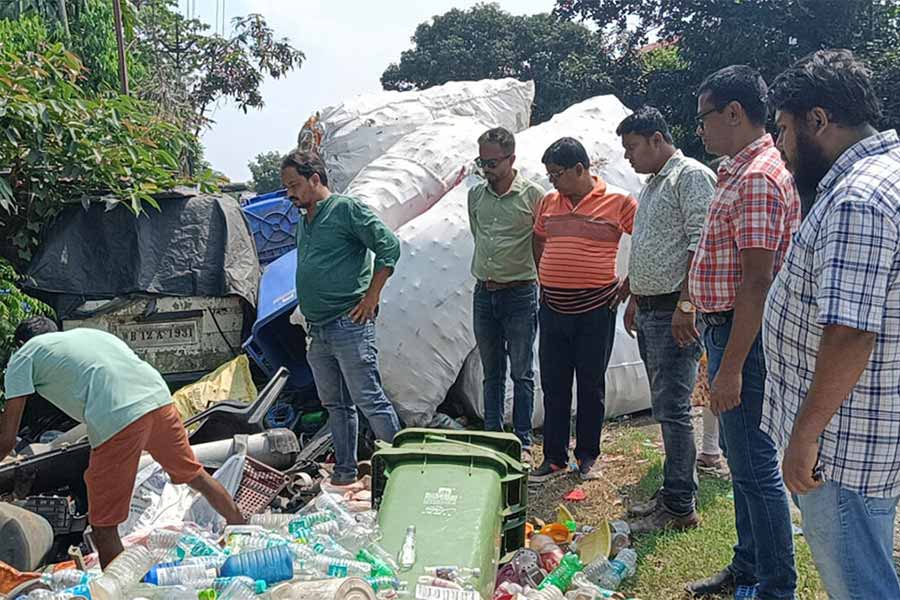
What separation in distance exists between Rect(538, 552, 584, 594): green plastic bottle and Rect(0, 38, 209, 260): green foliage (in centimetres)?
393

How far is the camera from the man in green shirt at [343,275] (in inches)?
149

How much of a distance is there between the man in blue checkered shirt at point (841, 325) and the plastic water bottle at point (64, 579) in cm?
211

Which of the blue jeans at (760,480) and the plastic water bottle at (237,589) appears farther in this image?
the blue jeans at (760,480)

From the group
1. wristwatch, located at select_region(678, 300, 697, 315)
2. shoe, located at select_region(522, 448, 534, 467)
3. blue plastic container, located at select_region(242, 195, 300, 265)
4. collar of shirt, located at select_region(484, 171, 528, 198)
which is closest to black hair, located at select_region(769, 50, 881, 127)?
wristwatch, located at select_region(678, 300, 697, 315)

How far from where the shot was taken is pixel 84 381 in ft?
9.86

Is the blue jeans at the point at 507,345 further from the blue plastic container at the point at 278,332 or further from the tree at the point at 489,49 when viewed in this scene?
the tree at the point at 489,49

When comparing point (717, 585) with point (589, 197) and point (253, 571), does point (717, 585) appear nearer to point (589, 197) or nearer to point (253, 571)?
point (253, 571)

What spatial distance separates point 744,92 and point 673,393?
1.28m

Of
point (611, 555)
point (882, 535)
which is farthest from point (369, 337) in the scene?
point (882, 535)

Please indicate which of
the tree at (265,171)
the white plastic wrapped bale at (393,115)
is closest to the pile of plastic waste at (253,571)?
the white plastic wrapped bale at (393,115)

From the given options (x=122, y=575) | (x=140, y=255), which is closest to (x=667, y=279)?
(x=122, y=575)

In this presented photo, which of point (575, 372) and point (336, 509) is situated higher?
point (575, 372)

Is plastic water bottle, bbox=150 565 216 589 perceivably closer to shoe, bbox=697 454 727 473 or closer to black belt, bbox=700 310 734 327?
black belt, bbox=700 310 734 327

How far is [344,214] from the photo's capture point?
12.5 ft
